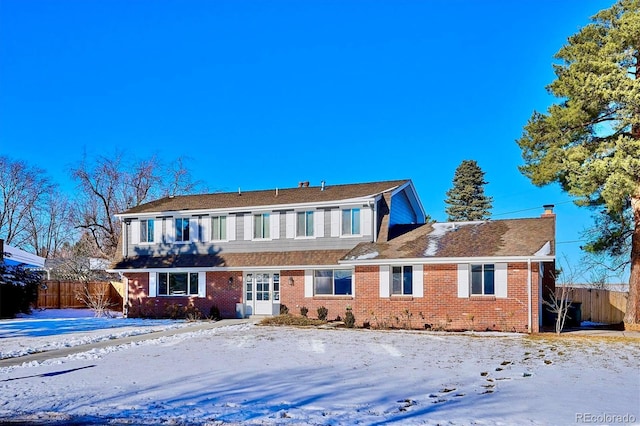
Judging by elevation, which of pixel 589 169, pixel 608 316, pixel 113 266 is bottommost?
pixel 608 316

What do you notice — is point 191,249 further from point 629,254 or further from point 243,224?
point 629,254

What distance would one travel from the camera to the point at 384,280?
21.3m

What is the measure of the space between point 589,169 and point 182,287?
18369 millimetres

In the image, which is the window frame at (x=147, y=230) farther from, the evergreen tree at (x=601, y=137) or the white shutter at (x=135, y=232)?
the evergreen tree at (x=601, y=137)

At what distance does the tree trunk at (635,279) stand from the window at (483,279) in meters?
5.22

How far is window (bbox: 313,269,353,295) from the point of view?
2319cm

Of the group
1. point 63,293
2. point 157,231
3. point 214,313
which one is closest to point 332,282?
point 214,313

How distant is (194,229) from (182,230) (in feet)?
2.37

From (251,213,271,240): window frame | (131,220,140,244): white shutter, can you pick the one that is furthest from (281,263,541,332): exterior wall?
(131,220,140,244): white shutter

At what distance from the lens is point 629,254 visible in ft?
71.5

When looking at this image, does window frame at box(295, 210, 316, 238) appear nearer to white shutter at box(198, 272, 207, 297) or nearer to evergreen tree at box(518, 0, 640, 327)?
white shutter at box(198, 272, 207, 297)

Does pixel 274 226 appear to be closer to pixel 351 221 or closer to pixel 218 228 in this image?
pixel 218 228

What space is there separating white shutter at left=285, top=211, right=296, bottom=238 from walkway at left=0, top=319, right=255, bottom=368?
14.3ft

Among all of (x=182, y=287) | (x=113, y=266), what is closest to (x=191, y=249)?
(x=182, y=287)
